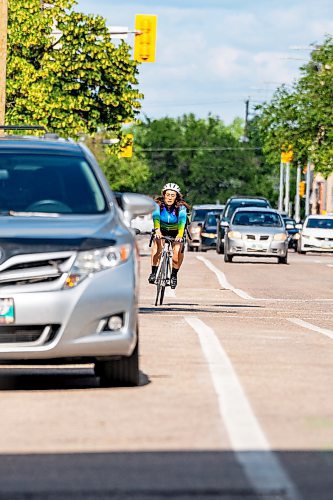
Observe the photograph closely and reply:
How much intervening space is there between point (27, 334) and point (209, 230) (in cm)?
5551

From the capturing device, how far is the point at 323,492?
696 centimetres

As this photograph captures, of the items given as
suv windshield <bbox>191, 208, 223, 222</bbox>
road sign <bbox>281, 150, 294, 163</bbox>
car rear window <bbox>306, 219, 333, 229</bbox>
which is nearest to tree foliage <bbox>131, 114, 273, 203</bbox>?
road sign <bbox>281, 150, 294, 163</bbox>

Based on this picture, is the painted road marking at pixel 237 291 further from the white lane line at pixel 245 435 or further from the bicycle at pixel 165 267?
the white lane line at pixel 245 435

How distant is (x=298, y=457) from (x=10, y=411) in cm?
261

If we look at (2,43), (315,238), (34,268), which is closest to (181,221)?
(2,43)

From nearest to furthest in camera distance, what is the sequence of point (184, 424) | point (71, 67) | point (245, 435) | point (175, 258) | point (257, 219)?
point (245, 435), point (184, 424), point (175, 258), point (257, 219), point (71, 67)

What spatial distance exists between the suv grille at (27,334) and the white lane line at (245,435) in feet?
3.69

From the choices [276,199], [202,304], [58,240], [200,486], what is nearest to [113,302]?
[58,240]

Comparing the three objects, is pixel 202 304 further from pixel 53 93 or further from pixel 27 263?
pixel 53 93

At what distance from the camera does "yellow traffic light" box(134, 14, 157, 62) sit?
34.8 meters

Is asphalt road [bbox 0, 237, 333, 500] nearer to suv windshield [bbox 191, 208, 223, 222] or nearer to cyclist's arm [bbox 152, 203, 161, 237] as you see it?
cyclist's arm [bbox 152, 203, 161, 237]

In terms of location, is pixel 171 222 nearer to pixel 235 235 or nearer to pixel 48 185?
pixel 48 185

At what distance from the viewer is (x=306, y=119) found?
72.2 meters

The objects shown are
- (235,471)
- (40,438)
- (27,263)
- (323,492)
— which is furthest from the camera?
(27,263)
